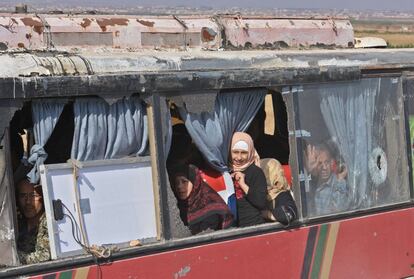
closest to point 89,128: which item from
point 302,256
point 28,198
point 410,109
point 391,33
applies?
point 28,198

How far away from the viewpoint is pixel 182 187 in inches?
204

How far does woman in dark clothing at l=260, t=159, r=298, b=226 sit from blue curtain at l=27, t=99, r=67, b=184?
5.69ft

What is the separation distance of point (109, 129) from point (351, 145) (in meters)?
2.08

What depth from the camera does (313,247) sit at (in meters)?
5.60

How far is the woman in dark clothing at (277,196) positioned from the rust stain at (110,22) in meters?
1.50

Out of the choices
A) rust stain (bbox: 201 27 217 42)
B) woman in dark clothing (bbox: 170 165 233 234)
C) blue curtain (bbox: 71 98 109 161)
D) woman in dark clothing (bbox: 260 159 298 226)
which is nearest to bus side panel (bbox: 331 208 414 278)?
woman in dark clothing (bbox: 260 159 298 226)

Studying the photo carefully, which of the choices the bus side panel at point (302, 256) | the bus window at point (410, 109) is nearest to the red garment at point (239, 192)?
the bus side panel at point (302, 256)

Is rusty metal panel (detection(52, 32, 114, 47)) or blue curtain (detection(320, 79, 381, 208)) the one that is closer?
rusty metal panel (detection(52, 32, 114, 47))

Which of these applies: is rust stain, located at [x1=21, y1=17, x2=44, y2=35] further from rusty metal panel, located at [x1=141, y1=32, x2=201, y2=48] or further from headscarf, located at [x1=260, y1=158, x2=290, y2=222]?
headscarf, located at [x1=260, y1=158, x2=290, y2=222]

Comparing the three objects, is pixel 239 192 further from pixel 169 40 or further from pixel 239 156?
pixel 169 40

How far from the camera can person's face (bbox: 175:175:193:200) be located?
5.16m

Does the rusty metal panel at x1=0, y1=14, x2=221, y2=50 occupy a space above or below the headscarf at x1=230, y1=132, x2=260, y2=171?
above

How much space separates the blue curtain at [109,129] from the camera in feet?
15.0

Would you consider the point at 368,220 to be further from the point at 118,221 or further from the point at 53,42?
the point at 53,42
